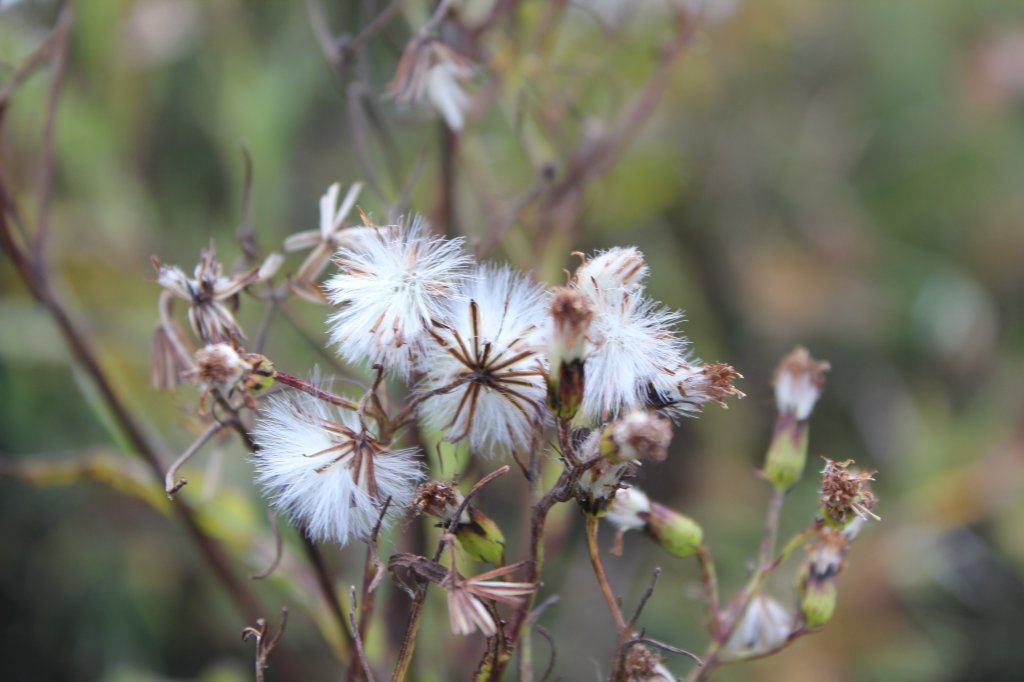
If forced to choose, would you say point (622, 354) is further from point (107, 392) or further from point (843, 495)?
point (107, 392)

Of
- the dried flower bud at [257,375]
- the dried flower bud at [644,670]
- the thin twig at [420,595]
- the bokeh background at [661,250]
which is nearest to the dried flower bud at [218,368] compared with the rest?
the dried flower bud at [257,375]

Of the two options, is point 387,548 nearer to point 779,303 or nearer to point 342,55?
point 342,55

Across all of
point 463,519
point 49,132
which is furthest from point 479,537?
point 49,132

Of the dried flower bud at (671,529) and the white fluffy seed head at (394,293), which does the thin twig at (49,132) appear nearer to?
the white fluffy seed head at (394,293)

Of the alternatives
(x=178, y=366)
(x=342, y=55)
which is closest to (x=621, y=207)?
(x=342, y=55)

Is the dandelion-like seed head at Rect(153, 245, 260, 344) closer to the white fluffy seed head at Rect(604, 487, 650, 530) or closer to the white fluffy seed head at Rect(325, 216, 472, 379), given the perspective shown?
the white fluffy seed head at Rect(325, 216, 472, 379)

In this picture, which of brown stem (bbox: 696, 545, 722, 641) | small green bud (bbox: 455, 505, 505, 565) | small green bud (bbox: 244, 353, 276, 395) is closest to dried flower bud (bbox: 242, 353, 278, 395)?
small green bud (bbox: 244, 353, 276, 395)
